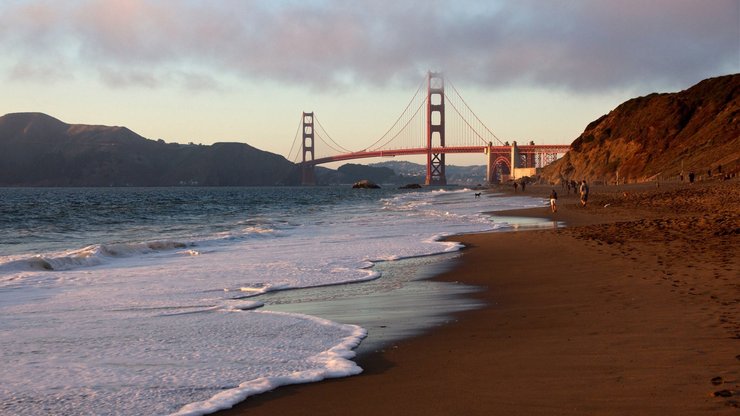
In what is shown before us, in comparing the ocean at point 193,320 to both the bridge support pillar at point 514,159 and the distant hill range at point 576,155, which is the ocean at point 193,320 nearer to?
the distant hill range at point 576,155

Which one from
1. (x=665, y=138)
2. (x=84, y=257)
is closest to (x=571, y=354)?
(x=84, y=257)

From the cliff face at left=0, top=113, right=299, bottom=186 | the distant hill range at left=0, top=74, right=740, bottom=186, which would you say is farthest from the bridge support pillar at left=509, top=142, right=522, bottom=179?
the cliff face at left=0, top=113, right=299, bottom=186

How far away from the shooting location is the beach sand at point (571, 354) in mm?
3682

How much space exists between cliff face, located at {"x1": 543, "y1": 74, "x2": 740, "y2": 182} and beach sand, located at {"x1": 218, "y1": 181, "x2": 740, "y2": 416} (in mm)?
38715

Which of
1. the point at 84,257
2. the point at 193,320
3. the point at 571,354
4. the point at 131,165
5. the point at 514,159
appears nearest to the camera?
the point at 571,354

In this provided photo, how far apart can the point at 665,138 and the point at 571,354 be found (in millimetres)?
57643

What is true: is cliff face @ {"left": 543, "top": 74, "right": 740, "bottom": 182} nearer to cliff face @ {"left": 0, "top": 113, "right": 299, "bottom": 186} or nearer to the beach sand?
the beach sand

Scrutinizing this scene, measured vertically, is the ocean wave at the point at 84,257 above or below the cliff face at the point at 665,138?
below

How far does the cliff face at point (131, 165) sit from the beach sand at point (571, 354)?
519 feet

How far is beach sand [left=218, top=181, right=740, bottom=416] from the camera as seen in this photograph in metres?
3.68

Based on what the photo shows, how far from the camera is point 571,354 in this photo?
15.3 feet

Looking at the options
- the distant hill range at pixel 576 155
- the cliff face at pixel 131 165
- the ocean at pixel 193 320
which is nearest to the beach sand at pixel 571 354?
the ocean at pixel 193 320

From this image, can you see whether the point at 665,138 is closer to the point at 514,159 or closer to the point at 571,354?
the point at 514,159

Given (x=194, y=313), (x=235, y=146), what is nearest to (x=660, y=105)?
(x=194, y=313)
